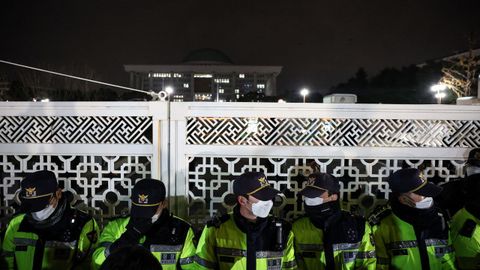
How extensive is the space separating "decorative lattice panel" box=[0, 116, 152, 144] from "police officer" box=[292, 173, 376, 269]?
6.97 ft

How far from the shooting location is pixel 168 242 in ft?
10.6

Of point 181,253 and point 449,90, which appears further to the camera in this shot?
point 449,90

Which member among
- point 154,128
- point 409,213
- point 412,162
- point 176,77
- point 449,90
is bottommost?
point 409,213

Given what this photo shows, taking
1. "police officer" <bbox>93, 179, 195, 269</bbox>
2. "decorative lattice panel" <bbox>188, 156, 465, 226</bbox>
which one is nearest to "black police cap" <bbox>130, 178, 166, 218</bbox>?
"police officer" <bbox>93, 179, 195, 269</bbox>

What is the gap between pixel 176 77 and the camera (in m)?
76.2

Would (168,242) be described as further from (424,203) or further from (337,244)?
(424,203)

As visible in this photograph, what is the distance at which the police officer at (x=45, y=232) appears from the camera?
11.1 ft

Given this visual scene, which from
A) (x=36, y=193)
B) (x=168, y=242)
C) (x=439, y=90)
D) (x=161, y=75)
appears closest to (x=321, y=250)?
(x=168, y=242)

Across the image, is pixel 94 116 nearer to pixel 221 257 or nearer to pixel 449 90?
pixel 221 257

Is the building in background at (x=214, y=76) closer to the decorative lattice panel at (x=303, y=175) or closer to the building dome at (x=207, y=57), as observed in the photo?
the building dome at (x=207, y=57)

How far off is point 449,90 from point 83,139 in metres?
25.0

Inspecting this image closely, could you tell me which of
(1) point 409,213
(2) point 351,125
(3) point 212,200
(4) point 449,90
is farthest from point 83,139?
(4) point 449,90

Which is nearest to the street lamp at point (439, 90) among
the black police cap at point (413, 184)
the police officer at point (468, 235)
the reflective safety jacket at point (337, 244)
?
the police officer at point (468, 235)

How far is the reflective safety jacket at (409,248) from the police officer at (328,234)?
0.67 ft
